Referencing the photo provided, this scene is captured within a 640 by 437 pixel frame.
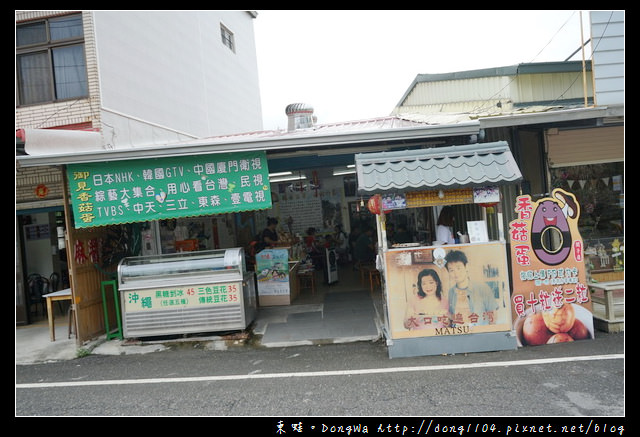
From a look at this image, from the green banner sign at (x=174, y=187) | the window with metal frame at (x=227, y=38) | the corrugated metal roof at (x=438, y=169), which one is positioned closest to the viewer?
the corrugated metal roof at (x=438, y=169)

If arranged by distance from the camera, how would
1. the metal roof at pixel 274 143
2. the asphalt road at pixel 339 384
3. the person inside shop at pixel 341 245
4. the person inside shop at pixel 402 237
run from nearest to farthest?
the asphalt road at pixel 339 384, the metal roof at pixel 274 143, the person inside shop at pixel 402 237, the person inside shop at pixel 341 245

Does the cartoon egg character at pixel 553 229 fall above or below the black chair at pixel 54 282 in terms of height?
above

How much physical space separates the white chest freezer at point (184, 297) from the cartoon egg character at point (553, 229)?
4689 mm

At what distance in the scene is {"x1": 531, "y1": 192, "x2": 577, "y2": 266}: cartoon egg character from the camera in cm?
650

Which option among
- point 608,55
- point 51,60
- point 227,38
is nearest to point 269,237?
point 51,60

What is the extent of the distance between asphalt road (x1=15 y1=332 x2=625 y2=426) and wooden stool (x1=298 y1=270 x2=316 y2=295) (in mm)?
3795

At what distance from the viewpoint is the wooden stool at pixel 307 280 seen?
424 inches

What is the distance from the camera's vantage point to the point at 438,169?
6148mm

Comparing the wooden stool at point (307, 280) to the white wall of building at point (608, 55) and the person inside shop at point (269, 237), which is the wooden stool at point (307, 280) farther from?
the white wall of building at point (608, 55)

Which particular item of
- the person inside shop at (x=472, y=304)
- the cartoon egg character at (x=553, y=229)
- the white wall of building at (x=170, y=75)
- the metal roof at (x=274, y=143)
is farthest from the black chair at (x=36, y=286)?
the cartoon egg character at (x=553, y=229)

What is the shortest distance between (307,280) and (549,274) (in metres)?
6.21

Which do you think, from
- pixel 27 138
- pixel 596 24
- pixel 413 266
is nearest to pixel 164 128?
pixel 27 138

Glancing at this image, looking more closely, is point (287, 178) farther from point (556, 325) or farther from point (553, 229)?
point (556, 325)
